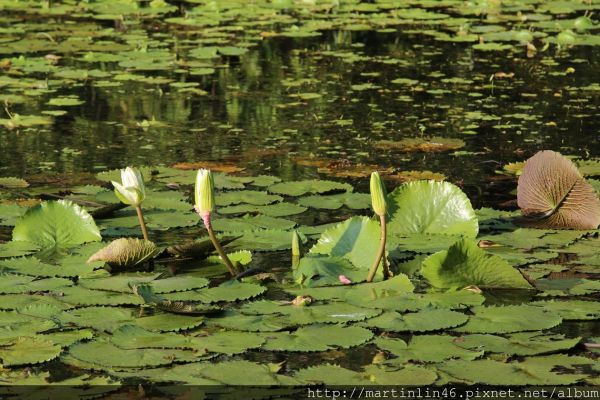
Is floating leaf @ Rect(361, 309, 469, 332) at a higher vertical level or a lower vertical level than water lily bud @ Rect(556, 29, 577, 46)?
lower

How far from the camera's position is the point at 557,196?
15.1 feet

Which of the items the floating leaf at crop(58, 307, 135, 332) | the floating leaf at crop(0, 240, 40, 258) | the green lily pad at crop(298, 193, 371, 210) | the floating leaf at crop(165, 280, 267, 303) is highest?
the green lily pad at crop(298, 193, 371, 210)

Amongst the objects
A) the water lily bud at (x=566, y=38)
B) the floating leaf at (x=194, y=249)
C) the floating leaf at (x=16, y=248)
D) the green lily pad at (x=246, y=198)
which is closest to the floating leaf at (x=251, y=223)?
the green lily pad at (x=246, y=198)

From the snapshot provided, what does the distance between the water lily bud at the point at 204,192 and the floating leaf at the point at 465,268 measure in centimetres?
71

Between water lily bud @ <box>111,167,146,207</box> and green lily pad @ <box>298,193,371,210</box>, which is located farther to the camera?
green lily pad @ <box>298,193,371,210</box>

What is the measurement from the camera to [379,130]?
656 centimetres

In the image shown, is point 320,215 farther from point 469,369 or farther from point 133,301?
point 469,369

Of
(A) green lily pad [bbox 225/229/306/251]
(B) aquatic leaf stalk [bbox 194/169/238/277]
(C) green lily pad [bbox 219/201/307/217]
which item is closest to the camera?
(B) aquatic leaf stalk [bbox 194/169/238/277]

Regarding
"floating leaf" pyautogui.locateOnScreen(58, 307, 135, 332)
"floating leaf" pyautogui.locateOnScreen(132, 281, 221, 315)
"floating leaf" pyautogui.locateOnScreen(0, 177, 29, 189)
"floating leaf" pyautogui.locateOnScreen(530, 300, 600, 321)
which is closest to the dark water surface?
"floating leaf" pyautogui.locateOnScreen(0, 177, 29, 189)

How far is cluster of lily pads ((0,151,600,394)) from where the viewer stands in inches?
124

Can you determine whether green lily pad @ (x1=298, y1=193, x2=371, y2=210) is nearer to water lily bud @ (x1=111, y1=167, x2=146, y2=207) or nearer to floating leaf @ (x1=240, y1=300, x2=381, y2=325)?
water lily bud @ (x1=111, y1=167, x2=146, y2=207)

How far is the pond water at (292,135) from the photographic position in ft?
10.8

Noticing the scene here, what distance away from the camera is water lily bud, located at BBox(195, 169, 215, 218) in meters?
3.68

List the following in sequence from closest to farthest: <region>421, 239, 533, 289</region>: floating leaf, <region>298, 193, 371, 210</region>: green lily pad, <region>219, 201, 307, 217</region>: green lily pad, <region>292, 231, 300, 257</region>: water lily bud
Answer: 1. <region>421, 239, 533, 289</region>: floating leaf
2. <region>292, 231, 300, 257</region>: water lily bud
3. <region>219, 201, 307, 217</region>: green lily pad
4. <region>298, 193, 371, 210</region>: green lily pad
